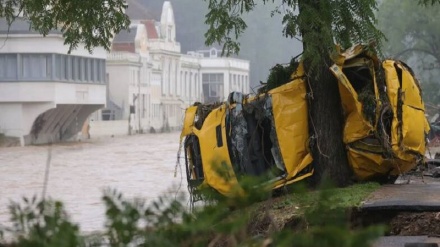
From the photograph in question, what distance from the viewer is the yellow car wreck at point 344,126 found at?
11656 millimetres

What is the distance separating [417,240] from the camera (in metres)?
8.53

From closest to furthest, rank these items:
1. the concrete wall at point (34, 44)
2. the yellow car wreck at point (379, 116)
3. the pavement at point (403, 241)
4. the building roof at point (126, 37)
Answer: the pavement at point (403, 241)
the yellow car wreck at point (379, 116)
the concrete wall at point (34, 44)
the building roof at point (126, 37)

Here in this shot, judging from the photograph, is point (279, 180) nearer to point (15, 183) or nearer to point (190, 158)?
point (190, 158)

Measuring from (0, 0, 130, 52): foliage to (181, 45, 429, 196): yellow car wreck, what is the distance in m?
1.78

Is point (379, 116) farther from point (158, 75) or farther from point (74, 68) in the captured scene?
point (158, 75)

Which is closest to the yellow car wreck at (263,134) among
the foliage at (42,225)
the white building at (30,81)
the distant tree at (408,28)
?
the foliage at (42,225)

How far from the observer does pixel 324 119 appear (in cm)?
1205

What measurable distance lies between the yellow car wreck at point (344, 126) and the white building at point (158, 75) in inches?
2669

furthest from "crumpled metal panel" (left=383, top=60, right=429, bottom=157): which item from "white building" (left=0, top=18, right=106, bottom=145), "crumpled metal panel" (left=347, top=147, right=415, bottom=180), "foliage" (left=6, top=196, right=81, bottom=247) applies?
"white building" (left=0, top=18, right=106, bottom=145)

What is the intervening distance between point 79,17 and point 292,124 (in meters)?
2.72

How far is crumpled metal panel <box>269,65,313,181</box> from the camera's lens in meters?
11.9

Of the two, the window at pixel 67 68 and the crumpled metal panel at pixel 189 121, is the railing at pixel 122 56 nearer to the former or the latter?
the window at pixel 67 68

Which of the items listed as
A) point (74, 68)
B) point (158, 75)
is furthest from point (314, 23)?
point (158, 75)

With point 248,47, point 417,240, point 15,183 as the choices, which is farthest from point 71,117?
point 417,240
